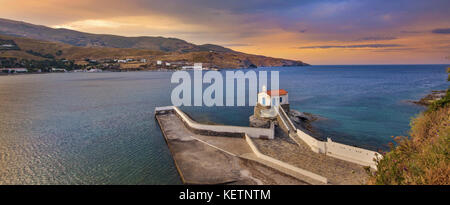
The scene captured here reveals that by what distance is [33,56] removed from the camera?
152 meters

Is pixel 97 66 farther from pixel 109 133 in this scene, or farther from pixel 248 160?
pixel 248 160

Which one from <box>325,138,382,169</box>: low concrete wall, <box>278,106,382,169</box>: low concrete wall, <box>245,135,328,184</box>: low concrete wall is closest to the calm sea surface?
<box>245,135,328,184</box>: low concrete wall

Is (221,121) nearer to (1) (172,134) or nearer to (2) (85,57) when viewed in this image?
(1) (172,134)

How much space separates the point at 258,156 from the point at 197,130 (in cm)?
913

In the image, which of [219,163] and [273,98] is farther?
[273,98]

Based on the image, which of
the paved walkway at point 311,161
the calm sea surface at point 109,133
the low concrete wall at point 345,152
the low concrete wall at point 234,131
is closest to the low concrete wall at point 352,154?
the low concrete wall at point 345,152

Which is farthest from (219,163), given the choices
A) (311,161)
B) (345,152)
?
(345,152)

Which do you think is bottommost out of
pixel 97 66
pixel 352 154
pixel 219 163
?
pixel 219 163

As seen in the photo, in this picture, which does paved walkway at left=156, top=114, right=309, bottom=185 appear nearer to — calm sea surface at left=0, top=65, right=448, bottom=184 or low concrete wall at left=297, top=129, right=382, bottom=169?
calm sea surface at left=0, top=65, right=448, bottom=184

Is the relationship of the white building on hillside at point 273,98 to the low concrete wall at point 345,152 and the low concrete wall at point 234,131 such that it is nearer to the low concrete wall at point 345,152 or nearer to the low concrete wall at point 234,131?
the low concrete wall at point 234,131

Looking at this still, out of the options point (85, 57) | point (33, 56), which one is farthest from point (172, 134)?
point (85, 57)

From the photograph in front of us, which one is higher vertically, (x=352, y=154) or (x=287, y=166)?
(x=352, y=154)

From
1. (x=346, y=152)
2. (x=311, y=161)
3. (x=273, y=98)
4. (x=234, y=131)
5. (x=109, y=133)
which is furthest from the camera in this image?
(x=273, y=98)
